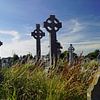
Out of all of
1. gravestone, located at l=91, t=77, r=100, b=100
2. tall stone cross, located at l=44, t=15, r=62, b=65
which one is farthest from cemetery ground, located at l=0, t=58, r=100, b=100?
tall stone cross, located at l=44, t=15, r=62, b=65

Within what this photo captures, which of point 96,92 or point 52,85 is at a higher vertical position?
point 96,92

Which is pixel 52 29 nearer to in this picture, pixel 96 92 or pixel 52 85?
pixel 52 85

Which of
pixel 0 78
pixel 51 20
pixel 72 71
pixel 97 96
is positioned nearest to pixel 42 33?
pixel 51 20

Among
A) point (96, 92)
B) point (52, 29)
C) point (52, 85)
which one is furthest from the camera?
point (52, 29)

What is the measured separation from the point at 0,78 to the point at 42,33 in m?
11.1

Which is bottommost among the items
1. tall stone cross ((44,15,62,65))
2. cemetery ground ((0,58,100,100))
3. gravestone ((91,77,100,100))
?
cemetery ground ((0,58,100,100))

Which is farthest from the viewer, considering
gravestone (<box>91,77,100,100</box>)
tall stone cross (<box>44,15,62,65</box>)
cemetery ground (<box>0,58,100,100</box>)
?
tall stone cross (<box>44,15,62,65</box>)

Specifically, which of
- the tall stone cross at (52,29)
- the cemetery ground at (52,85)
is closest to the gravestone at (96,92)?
the cemetery ground at (52,85)

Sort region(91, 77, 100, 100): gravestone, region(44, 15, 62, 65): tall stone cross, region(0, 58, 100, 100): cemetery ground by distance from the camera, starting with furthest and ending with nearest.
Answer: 1. region(44, 15, 62, 65): tall stone cross
2. region(0, 58, 100, 100): cemetery ground
3. region(91, 77, 100, 100): gravestone

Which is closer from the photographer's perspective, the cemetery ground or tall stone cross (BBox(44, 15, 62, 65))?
the cemetery ground

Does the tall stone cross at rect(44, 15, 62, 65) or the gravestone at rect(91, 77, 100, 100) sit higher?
the tall stone cross at rect(44, 15, 62, 65)

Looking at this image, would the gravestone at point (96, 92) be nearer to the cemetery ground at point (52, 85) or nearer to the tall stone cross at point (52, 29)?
the cemetery ground at point (52, 85)

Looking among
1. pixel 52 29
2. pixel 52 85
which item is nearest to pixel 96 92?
pixel 52 85

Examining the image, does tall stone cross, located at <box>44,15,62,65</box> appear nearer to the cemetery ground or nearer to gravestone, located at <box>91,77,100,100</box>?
the cemetery ground
